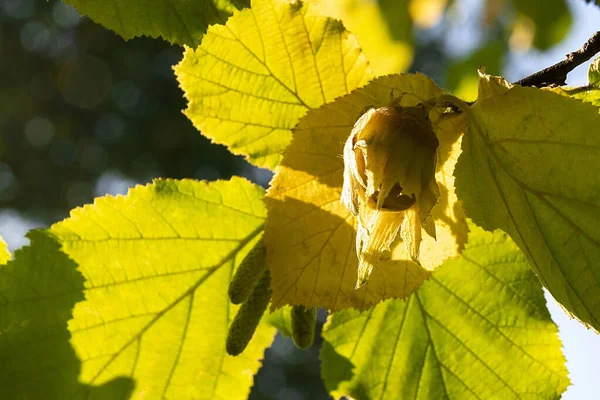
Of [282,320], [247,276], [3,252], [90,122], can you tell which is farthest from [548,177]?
[90,122]

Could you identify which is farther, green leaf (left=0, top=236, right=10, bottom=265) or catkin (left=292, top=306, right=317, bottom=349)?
green leaf (left=0, top=236, right=10, bottom=265)

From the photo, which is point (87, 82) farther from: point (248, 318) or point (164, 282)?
point (248, 318)

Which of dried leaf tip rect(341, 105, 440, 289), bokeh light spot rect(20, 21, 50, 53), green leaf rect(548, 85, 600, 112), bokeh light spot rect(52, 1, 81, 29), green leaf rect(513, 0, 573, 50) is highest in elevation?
bokeh light spot rect(52, 1, 81, 29)

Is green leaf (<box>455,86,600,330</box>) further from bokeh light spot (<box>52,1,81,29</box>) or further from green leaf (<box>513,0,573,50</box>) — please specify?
bokeh light spot (<box>52,1,81,29</box>)

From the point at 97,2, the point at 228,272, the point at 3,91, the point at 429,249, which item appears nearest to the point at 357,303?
the point at 429,249

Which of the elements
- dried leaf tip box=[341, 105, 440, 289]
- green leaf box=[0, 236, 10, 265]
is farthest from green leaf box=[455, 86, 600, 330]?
green leaf box=[0, 236, 10, 265]

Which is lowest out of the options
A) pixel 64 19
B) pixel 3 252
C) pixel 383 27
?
pixel 3 252

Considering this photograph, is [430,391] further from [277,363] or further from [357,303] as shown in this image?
[277,363]
